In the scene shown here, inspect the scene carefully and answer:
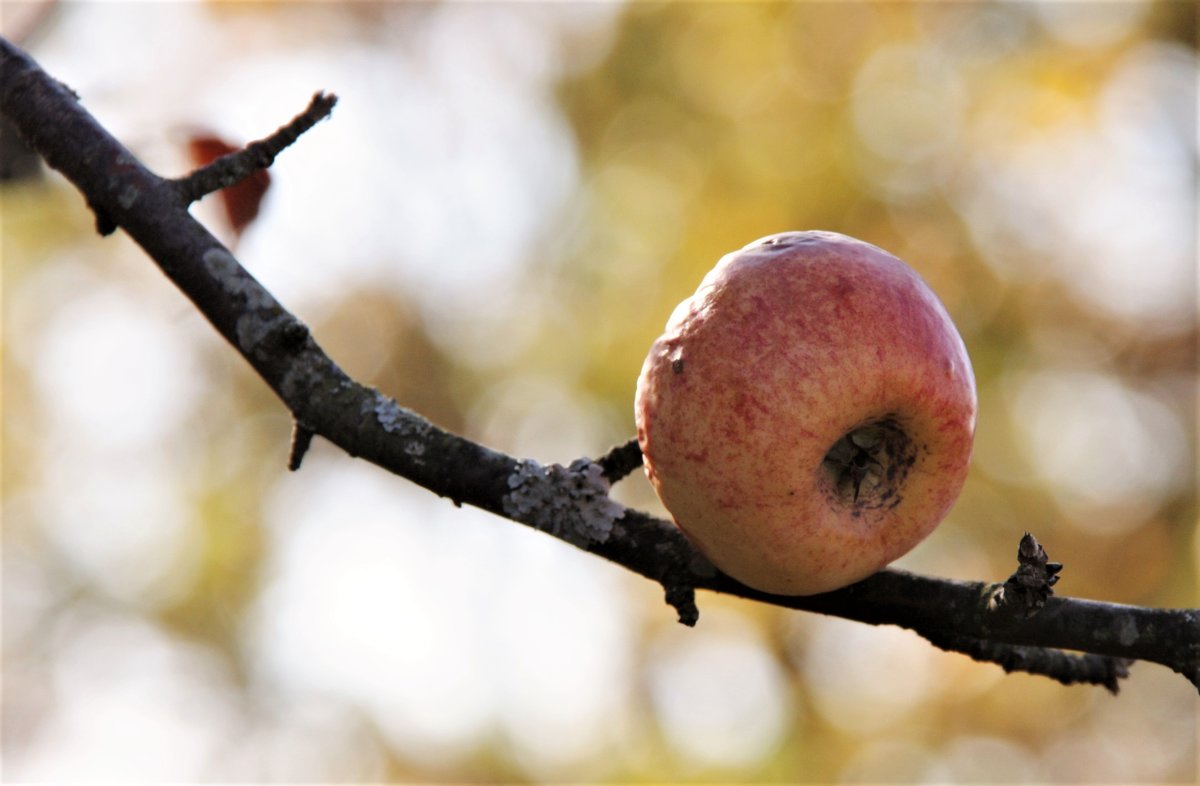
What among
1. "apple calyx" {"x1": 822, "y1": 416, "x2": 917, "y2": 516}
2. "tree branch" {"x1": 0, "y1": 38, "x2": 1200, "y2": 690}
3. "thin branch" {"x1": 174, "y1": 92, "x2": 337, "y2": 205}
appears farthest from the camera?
"thin branch" {"x1": 174, "y1": 92, "x2": 337, "y2": 205}

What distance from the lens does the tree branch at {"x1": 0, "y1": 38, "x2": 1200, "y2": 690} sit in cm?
112

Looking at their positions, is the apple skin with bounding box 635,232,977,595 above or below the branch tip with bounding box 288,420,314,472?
above

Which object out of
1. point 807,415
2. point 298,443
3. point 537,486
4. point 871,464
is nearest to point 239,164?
point 298,443

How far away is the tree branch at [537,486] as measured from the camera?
112 centimetres

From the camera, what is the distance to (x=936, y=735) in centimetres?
625

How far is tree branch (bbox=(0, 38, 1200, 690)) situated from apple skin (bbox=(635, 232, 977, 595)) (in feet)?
0.18

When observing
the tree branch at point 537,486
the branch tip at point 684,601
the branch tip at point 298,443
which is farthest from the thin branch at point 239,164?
the branch tip at point 684,601

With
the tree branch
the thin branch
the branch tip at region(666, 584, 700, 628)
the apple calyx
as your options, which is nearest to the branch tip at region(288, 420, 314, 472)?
the tree branch

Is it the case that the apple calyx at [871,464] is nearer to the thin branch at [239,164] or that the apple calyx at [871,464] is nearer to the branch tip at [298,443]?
the branch tip at [298,443]

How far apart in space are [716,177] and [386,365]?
123 inches

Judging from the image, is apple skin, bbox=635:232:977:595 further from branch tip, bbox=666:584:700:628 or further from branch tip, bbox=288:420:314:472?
branch tip, bbox=288:420:314:472

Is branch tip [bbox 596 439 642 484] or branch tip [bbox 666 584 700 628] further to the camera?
branch tip [bbox 596 439 642 484]

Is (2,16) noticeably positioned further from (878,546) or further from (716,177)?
(716,177)

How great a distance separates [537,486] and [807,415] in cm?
34
